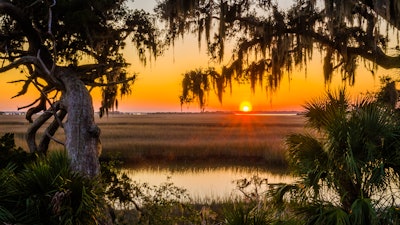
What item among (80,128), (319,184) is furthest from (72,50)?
(319,184)

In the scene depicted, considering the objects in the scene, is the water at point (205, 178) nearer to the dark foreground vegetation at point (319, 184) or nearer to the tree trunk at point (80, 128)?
the tree trunk at point (80, 128)

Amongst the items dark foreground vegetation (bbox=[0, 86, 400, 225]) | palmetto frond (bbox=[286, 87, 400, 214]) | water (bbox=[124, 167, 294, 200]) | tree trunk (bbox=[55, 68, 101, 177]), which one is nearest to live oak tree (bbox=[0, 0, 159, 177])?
tree trunk (bbox=[55, 68, 101, 177])

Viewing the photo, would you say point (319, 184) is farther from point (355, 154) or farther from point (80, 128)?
point (80, 128)

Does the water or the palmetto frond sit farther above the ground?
the palmetto frond

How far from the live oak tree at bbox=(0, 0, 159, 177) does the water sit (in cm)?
575

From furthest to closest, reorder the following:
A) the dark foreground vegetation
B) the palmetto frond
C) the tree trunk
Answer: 1. the tree trunk
2. the palmetto frond
3. the dark foreground vegetation

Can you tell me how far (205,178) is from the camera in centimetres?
2034

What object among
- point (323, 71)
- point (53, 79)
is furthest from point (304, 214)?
point (323, 71)

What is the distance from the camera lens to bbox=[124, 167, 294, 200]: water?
1719cm

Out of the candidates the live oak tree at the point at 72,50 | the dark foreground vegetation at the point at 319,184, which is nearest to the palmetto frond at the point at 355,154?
the dark foreground vegetation at the point at 319,184

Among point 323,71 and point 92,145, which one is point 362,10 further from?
point 92,145

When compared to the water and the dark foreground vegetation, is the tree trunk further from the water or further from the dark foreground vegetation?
the water

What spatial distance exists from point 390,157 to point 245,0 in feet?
20.9

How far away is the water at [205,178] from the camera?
17188 mm
